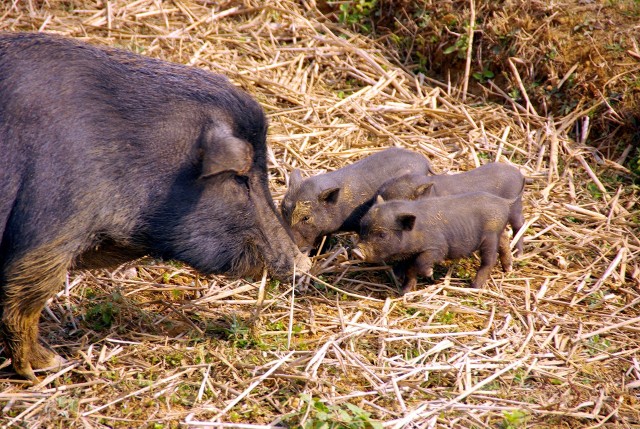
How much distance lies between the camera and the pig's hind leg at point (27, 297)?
390 cm

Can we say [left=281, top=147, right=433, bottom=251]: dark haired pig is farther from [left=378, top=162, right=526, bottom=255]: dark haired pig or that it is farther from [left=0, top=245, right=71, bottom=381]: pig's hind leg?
[left=0, top=245, right=71, bottom=381]: pig's hind leg

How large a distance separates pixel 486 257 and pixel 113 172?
2605 millimetres

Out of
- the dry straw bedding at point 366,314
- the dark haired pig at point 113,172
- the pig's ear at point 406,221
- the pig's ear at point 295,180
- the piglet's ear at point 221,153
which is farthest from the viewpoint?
the pig's ear at point 295,180

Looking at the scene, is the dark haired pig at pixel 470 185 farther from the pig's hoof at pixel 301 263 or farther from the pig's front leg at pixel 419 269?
the pig's hoof at pixel 301 263

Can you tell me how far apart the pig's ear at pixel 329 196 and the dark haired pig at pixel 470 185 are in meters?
0.33

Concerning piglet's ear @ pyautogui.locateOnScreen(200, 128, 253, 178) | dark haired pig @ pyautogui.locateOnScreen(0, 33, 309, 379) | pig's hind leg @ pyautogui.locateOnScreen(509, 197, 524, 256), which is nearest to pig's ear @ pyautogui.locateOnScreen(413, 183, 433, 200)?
pig's hind leg @ pyautogui.locateOnScreen(509, 197, 524, 256)

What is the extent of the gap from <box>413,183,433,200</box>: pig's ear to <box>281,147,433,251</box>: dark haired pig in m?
0.23

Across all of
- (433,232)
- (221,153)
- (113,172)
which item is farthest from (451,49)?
(113,172)

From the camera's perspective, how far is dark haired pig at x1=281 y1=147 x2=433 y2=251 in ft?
18.2

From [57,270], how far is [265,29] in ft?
15.4

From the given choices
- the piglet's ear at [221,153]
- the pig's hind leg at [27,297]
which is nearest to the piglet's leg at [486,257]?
the piglet's ear at [221,153]

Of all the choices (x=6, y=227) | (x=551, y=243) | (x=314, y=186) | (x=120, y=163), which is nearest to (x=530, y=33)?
(x=551, y=243)

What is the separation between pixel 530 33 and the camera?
24.0 ft

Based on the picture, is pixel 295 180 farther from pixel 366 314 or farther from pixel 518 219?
pixel 518 219
